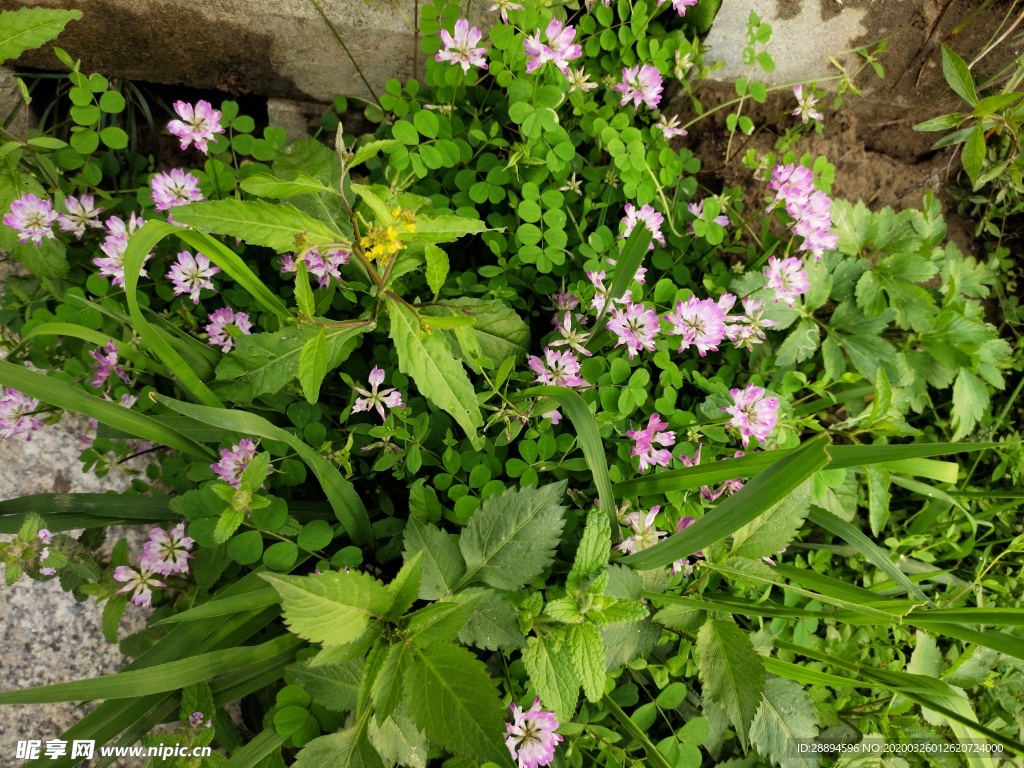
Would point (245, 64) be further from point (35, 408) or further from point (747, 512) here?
point (747, 512)

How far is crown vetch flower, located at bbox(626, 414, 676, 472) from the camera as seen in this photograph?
1.76m

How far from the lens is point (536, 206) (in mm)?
1912

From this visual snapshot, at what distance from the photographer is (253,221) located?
1452 millimetres

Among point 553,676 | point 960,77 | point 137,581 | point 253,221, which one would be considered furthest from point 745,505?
point 960,77

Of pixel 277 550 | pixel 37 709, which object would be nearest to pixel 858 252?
pixel 277 550

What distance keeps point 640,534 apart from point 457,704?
706 millimetres

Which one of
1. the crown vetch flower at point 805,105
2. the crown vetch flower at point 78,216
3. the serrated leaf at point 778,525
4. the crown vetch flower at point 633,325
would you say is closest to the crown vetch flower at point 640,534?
the serrated leaf at point 778,525

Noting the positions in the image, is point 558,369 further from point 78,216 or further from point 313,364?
point 78,216

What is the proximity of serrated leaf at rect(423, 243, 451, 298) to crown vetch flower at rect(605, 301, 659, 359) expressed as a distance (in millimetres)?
493

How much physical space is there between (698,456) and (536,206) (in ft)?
3.01

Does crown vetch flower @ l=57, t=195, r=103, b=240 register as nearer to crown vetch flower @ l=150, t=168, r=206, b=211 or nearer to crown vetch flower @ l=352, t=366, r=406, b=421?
crown vetch flower @ l=150, t=168, r=206, b=211

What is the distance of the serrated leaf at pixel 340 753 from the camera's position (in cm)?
139

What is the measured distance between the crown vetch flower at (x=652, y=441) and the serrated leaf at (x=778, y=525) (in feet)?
0.95

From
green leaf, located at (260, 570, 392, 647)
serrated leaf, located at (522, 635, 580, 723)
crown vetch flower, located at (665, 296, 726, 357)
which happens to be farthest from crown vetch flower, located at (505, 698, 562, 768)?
crown vetch flower, located at (665, 296, 726, 357)
